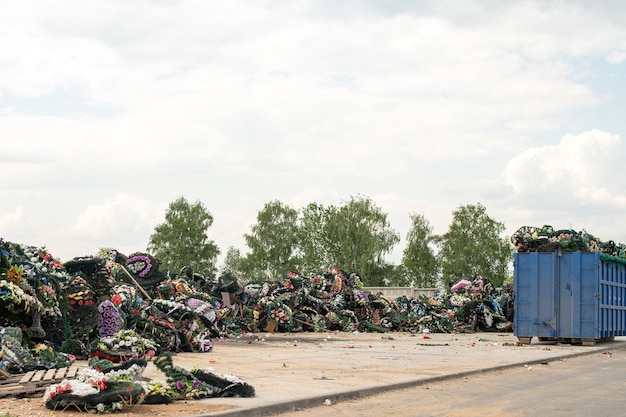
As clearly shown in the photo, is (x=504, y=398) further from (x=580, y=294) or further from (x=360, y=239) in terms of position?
(x=360, y=239)

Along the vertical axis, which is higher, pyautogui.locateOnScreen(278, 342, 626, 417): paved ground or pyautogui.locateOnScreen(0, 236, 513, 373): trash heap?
pyautogui.locateOnScreen(0, 236, 513, 373): trash heap

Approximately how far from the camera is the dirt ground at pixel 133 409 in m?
8.67

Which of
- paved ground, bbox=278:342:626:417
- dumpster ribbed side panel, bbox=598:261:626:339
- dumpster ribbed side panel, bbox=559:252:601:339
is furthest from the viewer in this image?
dumpster ribbed side panel, bbox=598:261:626:339

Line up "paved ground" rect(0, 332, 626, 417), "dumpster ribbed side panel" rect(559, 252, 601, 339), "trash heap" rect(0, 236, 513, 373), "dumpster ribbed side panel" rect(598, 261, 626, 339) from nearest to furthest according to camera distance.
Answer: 1. "paved ground" rect(0, 332, 626, 417)
2. "trash heap" rect(0, 236, 513, 373)
3. "dumpster ribbed side panel" rect(559, 252, 601, 339)
4. "dumpster ribbed side panel" rect(598, 261, 626, 339)

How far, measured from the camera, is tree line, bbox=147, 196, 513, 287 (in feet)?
268

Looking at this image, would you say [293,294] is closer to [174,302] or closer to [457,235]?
[174,302]

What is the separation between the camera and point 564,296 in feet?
76.1

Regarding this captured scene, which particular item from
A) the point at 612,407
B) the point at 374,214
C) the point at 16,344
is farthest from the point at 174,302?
the point at 374,214

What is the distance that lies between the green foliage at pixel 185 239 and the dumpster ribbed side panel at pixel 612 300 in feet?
192

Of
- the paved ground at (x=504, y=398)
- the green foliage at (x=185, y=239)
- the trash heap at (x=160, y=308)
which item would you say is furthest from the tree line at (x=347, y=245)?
the paved ground at (x=504, y=398)

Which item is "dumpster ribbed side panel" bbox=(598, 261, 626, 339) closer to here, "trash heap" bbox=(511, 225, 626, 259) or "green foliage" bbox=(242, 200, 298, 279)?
"trash heap" bbox=(511, 225, 626, 259)

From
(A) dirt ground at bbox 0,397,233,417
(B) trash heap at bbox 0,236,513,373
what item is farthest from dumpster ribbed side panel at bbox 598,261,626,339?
(A) dirt ground at bbox 0,397,233,417

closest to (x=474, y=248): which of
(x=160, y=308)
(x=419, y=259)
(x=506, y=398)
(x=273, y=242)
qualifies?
(x=419, y=259)

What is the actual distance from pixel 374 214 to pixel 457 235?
8721 millimetres
